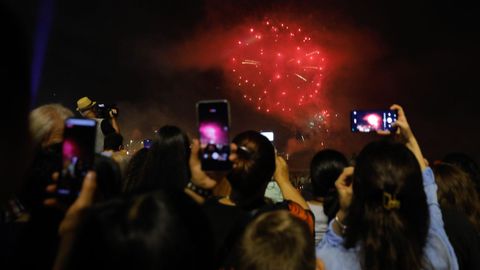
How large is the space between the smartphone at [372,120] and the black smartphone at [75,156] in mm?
2272

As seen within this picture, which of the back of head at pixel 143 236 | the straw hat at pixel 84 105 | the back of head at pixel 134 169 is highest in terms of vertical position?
the straw hat at pixel 84 105

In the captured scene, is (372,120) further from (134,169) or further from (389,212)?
(134,169)

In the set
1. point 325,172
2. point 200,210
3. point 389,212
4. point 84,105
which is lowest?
point 325,172

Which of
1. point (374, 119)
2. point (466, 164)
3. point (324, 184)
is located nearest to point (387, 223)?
point (374, 119)

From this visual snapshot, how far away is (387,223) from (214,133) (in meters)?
0.93

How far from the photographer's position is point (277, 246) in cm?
160

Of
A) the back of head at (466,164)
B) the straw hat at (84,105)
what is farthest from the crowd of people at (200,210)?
the straw hat at (84,105)

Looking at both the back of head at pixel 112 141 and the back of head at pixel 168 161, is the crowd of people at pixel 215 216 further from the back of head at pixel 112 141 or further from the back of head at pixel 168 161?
the back of head at pixel 112 141

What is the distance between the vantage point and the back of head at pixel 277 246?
61.8 inches

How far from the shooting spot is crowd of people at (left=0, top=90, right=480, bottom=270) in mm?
1062

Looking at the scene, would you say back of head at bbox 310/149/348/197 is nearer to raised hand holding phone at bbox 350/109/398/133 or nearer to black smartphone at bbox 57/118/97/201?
raised hand holding phone at bbox 350/109/398/133

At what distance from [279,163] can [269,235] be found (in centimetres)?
135

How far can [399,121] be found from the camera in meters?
2.57

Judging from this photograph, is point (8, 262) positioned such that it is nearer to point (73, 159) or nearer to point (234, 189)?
point (73, 159)
